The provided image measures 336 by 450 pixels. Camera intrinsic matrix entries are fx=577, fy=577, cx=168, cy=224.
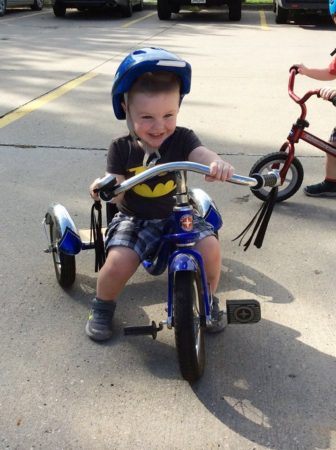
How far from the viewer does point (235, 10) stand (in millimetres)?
14430

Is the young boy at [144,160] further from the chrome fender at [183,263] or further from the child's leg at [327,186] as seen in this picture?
the child's leg at [327,186]

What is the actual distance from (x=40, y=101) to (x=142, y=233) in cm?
429

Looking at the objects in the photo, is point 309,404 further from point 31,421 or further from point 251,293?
point 31,421

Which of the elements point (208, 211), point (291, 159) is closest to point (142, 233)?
point (208, 211)

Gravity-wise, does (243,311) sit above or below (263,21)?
above

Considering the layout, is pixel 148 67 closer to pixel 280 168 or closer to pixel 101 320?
pixel 101 320

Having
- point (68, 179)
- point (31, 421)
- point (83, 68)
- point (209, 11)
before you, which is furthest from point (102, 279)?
point (209, 11)

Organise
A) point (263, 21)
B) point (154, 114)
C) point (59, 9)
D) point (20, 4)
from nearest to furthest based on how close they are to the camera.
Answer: point (154, 114), point (263, 21), point (59, 9), point (20, 4)

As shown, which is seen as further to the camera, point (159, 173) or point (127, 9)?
point (127, 9)

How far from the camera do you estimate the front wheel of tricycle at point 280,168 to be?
3.64 m

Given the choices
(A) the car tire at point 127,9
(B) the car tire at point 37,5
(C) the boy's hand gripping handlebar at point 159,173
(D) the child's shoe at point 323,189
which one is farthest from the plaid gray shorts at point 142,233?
(B) the car tire at point 37,5

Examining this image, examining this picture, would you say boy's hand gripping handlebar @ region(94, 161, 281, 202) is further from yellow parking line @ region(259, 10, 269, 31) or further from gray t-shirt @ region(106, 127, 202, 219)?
yellow parking line @ region(259, 10, 269, 31)

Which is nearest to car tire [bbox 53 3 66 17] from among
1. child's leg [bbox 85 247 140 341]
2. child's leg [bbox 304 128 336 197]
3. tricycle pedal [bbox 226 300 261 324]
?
child's leg [bbox 304 128 336 197]

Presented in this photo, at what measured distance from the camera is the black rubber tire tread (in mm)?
2688
